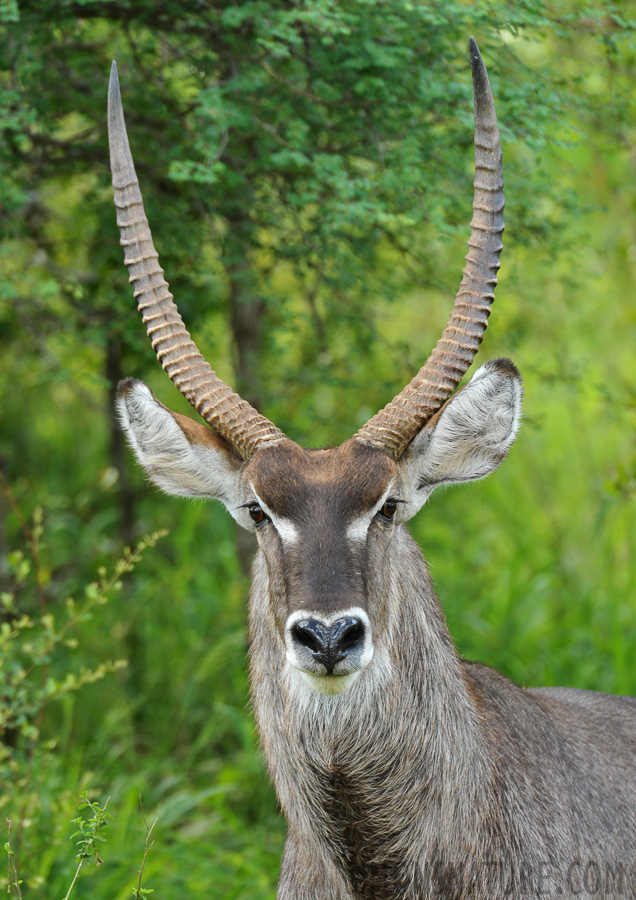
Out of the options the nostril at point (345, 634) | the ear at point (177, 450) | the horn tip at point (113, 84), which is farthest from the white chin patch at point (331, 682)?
the horn tip at point (113, 84)

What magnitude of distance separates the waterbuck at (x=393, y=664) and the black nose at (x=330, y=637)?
5 cm

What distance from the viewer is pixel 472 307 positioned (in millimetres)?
3291

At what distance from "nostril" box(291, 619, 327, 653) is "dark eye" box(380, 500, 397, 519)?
0.56 metres

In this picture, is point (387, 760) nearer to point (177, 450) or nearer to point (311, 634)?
point (311, 634)

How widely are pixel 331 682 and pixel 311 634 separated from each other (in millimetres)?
226

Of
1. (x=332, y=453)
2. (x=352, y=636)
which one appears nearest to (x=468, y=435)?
(x=332, y=453)

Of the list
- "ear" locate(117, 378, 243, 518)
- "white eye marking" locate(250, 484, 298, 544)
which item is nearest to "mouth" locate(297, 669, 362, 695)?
"white eye marking" locate(250, 484, 298, 544)

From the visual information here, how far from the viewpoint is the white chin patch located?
9.57ft

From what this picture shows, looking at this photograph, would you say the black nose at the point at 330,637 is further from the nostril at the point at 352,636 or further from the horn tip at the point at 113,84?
the horn tip at the point at 113,84

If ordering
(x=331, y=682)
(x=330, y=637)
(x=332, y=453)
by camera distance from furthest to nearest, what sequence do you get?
(x=332, y=453) < (x=331, y=682) < (x=330, y=637)

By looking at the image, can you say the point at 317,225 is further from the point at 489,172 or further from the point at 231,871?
the point at 231,871

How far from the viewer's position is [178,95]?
4992mm

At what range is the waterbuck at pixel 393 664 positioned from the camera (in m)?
3.14

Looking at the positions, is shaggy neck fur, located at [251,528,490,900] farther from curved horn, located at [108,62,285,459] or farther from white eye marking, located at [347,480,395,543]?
curved horn, located at [108,62,285,459]
